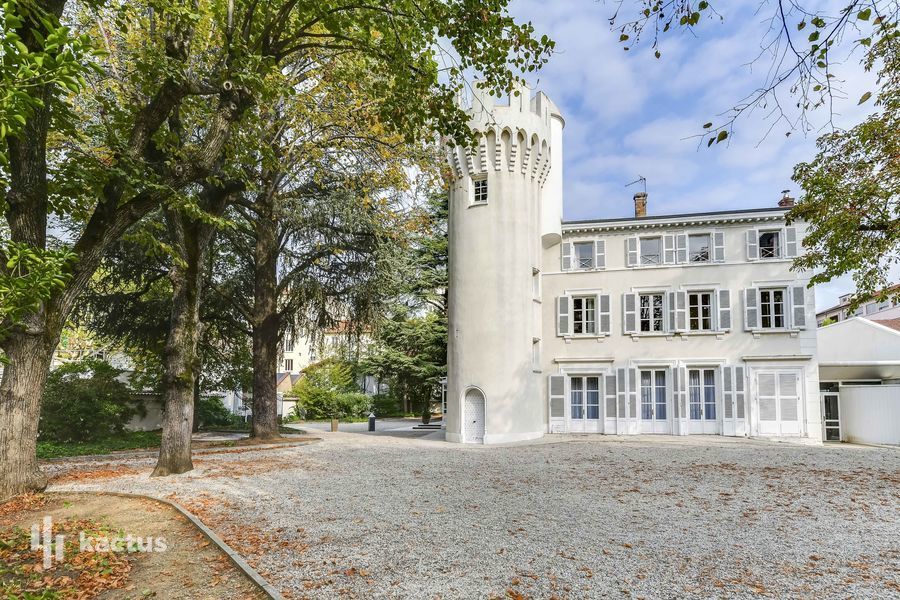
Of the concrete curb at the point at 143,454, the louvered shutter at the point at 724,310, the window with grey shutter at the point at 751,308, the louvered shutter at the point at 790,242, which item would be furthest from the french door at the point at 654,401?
the concrete curb at the point at 143,454

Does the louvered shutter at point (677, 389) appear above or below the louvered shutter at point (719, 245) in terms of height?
below

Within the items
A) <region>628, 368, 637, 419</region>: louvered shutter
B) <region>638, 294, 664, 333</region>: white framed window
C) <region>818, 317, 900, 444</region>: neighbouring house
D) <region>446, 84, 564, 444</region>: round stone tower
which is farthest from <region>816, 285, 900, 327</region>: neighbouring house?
<region>446, 84, 564, 444</region>: round stone tower

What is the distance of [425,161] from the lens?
611 inches

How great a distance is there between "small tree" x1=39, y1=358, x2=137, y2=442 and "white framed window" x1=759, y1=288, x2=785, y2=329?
24868 millimetres

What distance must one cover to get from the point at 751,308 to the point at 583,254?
714 centimetres

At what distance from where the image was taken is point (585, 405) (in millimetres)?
24094

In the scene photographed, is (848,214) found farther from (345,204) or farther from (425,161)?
(345,204)

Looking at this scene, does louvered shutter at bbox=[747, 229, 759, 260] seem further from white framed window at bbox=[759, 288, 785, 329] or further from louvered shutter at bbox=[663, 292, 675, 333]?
louvered shutter at bbox=[663, 292, 675, 333]

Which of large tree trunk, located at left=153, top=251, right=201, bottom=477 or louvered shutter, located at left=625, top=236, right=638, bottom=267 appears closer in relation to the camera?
large tree trunk, located at left=153, top=251, right=201, bottom=477

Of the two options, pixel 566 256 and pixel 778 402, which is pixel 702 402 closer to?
pixel 778 402

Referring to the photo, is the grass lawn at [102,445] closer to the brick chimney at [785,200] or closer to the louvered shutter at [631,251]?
the louvered shutter at [631,251]

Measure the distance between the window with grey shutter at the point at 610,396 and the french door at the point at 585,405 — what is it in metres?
0.41

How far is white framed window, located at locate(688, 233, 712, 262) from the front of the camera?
2391 cm

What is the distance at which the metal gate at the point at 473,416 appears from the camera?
67.9 feet
